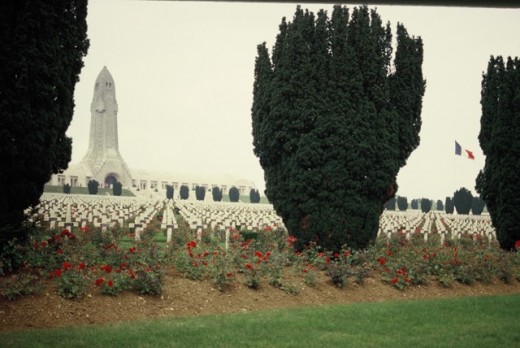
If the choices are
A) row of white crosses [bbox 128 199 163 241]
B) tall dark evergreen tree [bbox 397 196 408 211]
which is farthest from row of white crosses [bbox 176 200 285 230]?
tall dark evergreen tree [bbox 397 196 408 211]

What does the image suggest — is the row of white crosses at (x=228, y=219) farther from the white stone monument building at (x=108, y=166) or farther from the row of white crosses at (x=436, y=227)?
the white stone monument building at (x=108, y=166)

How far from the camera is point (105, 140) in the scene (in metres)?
83.7

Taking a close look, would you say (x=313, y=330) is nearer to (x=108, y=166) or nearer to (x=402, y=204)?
(x=402, y=204)

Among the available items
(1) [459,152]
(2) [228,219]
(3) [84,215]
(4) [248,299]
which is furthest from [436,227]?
(4) [248,299]

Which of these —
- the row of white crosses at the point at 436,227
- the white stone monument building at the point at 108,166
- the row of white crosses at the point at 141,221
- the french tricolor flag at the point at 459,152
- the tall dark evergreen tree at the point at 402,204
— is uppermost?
the white stone monument building at the point at 108,166

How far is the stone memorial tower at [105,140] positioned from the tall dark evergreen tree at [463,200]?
52.5m

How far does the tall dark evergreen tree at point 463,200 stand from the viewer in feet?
160

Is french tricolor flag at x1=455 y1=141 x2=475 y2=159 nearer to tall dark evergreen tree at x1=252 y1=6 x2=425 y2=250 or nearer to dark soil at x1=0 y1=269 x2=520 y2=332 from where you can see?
tall dark evergreen tree at x1=252 y1=6 x2=425 y2=250

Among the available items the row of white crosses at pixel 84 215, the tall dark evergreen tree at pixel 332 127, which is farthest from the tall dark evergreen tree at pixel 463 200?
the tall dark evergreen tree at pixel 332 127

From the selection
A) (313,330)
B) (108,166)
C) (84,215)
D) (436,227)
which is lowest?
(313,330)

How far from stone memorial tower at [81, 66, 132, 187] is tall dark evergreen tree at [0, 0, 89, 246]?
2886 inches

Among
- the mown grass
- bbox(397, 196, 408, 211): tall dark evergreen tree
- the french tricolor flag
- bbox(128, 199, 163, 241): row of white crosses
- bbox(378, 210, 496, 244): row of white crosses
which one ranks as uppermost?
the french tricolor flag

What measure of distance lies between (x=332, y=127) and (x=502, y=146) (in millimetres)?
6780

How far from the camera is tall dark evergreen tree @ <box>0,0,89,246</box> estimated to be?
6.31 m
